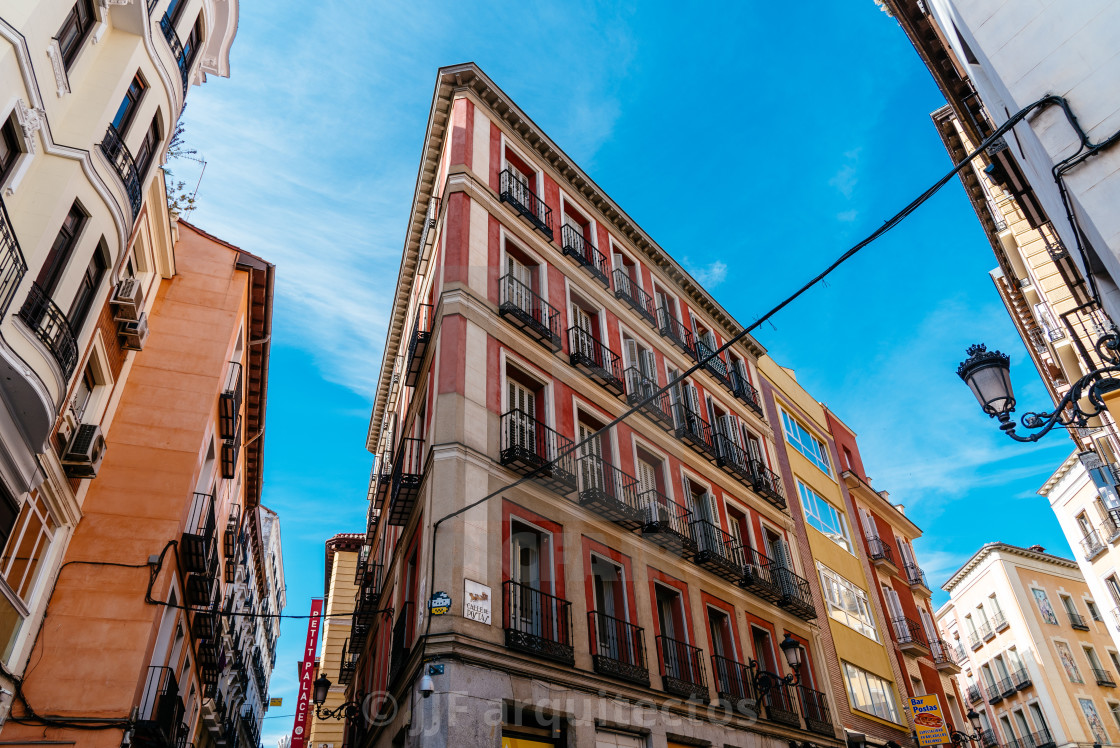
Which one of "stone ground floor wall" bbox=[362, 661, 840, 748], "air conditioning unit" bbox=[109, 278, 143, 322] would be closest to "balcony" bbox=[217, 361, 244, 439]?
"air conditioning unit" bbox=[109, 278, 143, 322]

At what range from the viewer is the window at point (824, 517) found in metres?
26.5

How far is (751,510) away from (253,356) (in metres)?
17.7

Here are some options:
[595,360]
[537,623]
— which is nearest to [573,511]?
[537,623]

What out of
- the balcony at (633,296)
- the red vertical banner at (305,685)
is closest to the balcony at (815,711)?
the balcony at (633,296)

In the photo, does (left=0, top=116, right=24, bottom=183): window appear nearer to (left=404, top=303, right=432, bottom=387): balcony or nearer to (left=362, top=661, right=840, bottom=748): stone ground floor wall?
(left=404, top=303, right=432, bottom=387): balcony

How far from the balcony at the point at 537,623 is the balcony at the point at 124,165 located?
10606mm

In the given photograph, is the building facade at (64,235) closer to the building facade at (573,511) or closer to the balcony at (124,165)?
the balcony at (124,165)

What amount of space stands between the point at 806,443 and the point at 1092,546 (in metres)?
17.5

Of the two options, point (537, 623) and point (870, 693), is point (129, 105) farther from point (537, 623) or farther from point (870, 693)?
point (870, 693)

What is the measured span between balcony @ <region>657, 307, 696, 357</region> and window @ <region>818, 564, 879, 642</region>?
29.7ft

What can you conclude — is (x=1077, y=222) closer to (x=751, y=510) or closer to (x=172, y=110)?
(x=751, y=510)

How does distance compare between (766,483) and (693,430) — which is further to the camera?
(766,483)

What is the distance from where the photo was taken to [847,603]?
25000 millimetres

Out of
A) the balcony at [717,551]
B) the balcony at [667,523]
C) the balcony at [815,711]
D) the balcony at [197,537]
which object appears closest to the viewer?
the balcony at [667,523]
